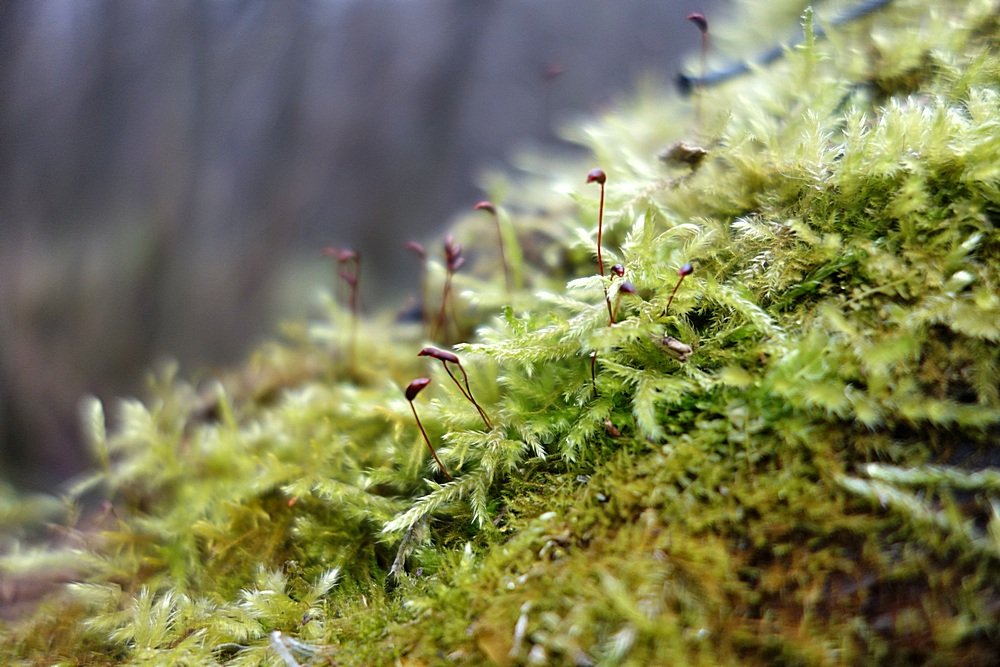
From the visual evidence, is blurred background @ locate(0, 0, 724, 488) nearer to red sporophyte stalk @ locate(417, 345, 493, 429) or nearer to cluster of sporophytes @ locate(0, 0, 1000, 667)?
cluster of sporophytes @ locate(0, 0, 1000, 667)

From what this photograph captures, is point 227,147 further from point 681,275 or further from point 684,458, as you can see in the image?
point 684,458

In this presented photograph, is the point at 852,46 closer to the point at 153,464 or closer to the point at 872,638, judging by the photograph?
the point at 872,638

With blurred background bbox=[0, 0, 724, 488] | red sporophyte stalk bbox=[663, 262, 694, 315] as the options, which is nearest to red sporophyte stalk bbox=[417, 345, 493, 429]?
red sporophyte stalk bbox=[663, 262, 694, 315]

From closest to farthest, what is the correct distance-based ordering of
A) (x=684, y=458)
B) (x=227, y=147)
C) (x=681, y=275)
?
(x=684, y=458), (x=681, y=275), (x=227, y=147)

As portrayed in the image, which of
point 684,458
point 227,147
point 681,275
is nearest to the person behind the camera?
point 684,458

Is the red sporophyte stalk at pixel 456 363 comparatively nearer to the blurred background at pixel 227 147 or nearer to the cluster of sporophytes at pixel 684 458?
the cluster of sporophytes at pixel 684 458

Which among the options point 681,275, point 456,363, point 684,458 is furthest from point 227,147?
point 684,458
